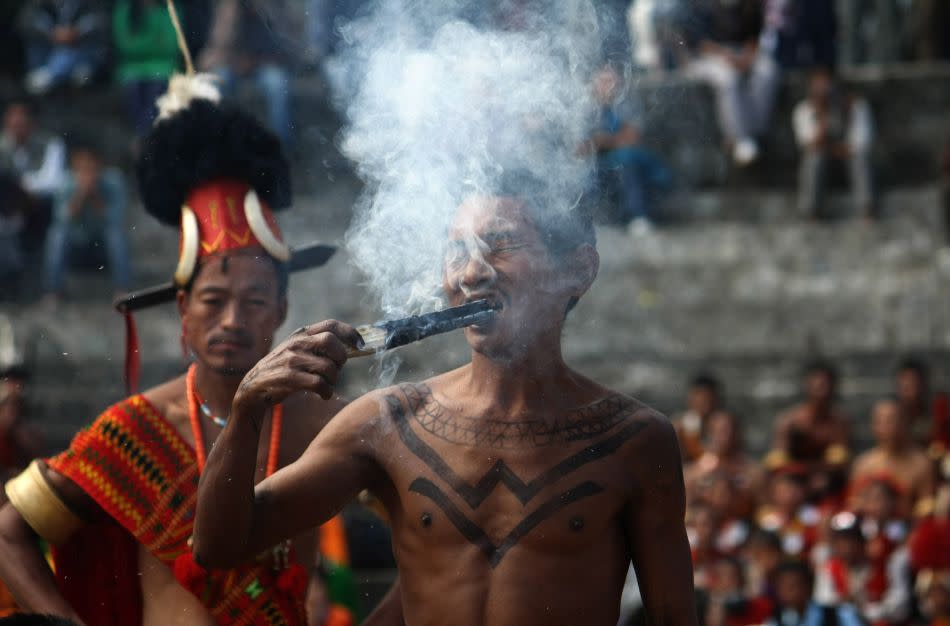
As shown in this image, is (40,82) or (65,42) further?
(40,82)

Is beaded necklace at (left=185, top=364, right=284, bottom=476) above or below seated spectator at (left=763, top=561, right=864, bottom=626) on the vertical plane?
above

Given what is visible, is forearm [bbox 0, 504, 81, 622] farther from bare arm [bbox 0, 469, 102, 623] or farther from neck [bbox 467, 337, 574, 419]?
neck [bbox 467, 337, 574, 419]

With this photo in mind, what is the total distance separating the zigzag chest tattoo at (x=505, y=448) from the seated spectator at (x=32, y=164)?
32.4 feet

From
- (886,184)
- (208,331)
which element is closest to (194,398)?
(208,331)

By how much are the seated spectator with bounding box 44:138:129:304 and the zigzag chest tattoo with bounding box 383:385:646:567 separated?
9152 mm

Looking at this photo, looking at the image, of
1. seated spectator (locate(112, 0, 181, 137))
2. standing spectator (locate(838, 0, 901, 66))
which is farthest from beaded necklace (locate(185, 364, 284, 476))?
standing spectator (locate(838, 0, 901, 66))

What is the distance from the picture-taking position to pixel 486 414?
12.4ft

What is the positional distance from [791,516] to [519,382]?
5.32 metres

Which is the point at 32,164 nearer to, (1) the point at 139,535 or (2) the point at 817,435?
(2) the point at 817,435

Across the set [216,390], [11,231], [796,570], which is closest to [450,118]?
[216,390]

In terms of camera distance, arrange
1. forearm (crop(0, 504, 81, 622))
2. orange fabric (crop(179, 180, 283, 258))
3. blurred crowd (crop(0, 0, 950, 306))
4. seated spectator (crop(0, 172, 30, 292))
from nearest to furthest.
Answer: forearm (crop(0, 504, 81, 622)), orange fabric (crop(179, 180, 283, 258)), blurred crowd (crop(0, 0, 950, 306)), seated spectator (crop(0, 172, 30, 292))

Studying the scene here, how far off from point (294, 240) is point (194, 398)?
788cm

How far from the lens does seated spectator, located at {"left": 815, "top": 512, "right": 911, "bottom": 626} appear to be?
8.19 meters

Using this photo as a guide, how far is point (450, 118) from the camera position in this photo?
4.14 meters
